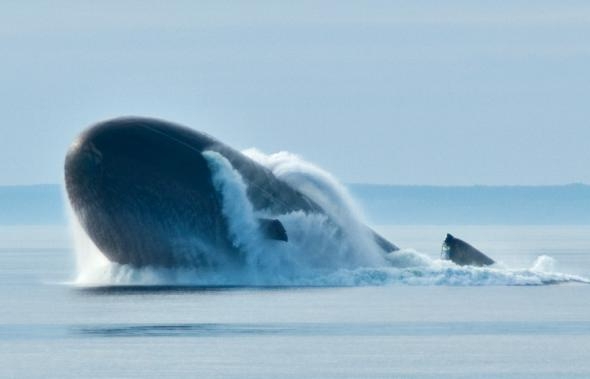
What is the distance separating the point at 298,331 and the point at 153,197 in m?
12.8

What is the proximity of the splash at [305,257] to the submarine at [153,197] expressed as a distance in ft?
1.26

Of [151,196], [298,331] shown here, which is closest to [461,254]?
[151,196]

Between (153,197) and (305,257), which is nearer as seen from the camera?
(153,197)

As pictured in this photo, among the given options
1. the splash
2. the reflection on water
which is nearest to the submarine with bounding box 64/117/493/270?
the splash

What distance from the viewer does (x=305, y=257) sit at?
270 feet

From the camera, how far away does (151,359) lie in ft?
191

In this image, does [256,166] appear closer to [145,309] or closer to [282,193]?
[282,193]

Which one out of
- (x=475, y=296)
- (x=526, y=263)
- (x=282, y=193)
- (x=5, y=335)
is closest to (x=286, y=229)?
(x=282, y=193)

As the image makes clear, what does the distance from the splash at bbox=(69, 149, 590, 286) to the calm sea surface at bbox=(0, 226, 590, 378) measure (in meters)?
0.57

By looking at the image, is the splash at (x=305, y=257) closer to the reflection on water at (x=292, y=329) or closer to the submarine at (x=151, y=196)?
the submarine at (x=151, y=196)

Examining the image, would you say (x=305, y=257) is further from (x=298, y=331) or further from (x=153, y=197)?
(x=298, y=331)

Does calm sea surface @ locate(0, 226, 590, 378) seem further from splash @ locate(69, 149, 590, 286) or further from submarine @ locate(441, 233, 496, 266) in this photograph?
submarine @ locate(441, 233, 496, 266)

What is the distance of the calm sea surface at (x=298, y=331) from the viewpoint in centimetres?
5662

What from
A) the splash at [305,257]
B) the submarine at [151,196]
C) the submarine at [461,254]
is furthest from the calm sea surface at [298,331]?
the submarine at [151,196]
